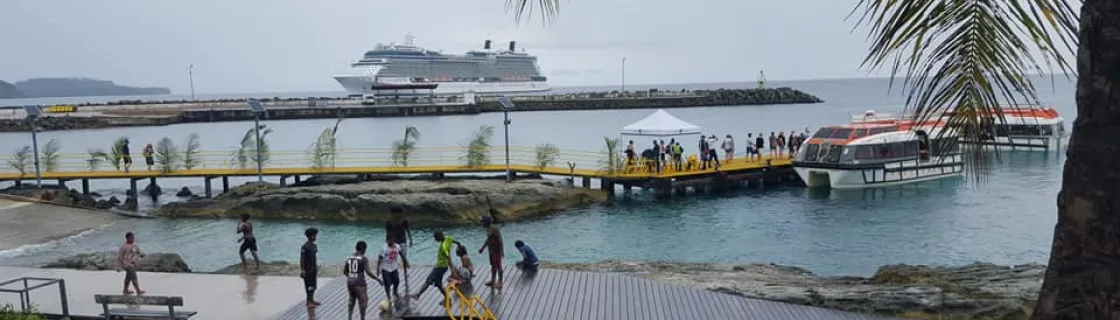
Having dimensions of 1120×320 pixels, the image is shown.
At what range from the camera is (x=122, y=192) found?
37844 millimetres

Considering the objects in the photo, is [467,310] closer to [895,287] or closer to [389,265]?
[389,265]

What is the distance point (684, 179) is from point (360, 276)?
77.7 feet

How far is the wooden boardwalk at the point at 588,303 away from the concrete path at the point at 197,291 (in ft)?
2.09

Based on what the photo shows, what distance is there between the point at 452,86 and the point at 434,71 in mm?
3703

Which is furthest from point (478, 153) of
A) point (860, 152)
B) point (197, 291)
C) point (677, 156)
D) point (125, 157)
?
point (197, 291)

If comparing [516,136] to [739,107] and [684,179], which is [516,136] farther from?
[739,107]

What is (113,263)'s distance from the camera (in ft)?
51.9

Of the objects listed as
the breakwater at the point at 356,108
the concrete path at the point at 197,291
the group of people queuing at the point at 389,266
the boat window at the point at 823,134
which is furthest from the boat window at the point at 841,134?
the breakwater at the point at 356,108

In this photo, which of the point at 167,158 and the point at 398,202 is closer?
the point at 398,202

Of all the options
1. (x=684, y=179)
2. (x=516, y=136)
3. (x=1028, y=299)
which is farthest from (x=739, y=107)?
(x=1028, y=299)

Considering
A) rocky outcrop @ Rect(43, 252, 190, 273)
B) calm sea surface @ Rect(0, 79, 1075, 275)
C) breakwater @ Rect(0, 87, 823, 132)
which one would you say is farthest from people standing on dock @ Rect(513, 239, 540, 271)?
breakwater @ Rect(0, 87, 823, 132)

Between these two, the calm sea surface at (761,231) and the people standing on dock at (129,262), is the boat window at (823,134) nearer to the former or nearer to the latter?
the calm sea surface at (761,231)

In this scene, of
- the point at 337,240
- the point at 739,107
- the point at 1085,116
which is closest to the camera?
the point at 1085,116

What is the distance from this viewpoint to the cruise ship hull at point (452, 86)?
127 metres
